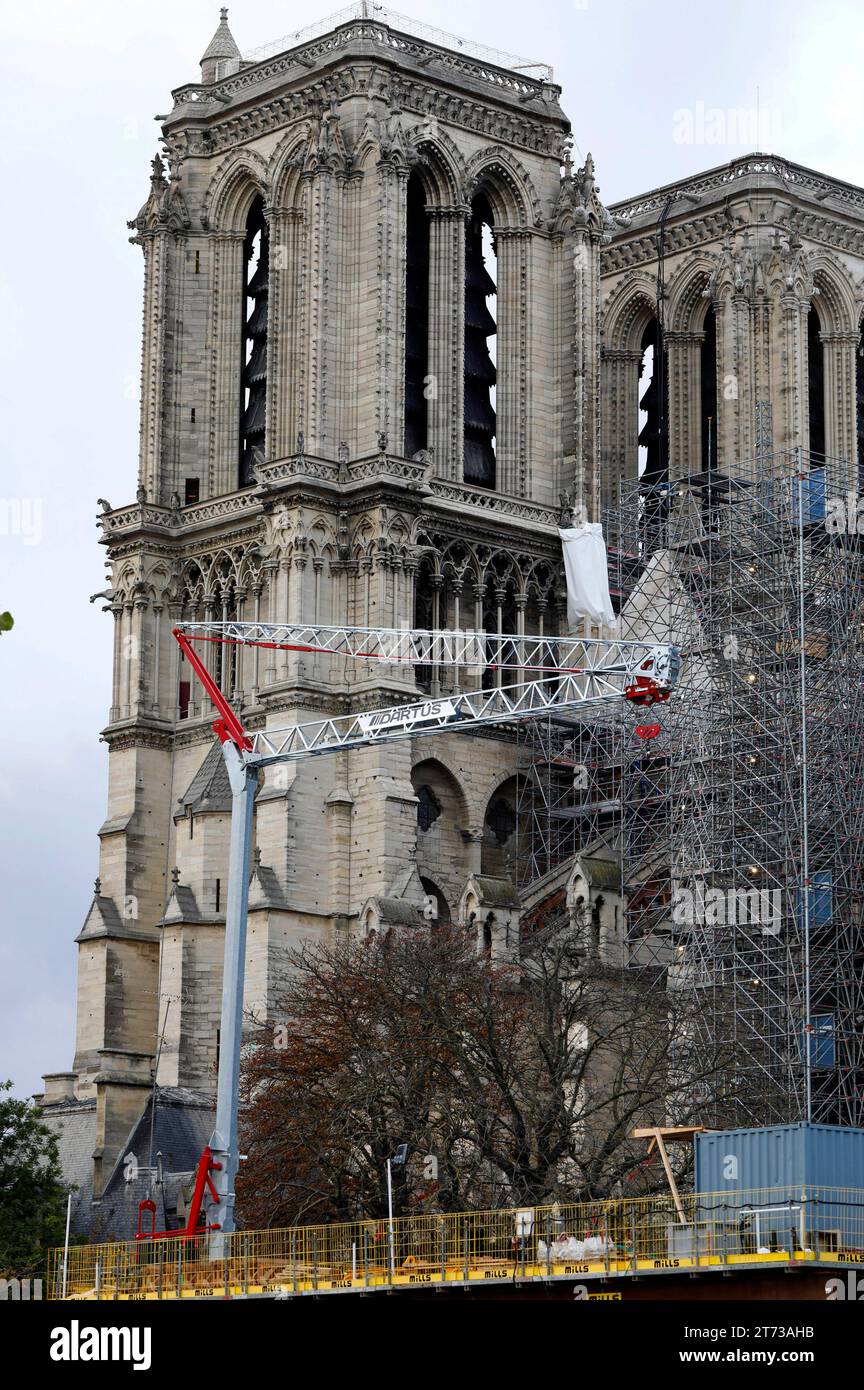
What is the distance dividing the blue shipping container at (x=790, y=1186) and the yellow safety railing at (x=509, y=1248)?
37mm

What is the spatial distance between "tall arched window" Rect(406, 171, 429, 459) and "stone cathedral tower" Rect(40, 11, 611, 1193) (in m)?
0.09

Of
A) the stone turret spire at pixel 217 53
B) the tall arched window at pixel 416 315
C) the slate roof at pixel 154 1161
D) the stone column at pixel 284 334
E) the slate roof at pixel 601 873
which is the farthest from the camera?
the stone turret spire at pixel 217 53

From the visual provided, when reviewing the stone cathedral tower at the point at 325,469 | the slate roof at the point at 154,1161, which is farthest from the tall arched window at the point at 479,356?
the slate roof at the point at 154,1161

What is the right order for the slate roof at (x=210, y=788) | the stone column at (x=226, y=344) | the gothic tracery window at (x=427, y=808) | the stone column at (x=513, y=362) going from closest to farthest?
the slate roof at (x=210, y=788), the gothic tracery window at (x=427, y=808), the stone column at (x=513, y=362), the stone column at (x=226, y=344)

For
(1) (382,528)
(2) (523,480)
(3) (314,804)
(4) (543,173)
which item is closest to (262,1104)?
(3) (314,804)

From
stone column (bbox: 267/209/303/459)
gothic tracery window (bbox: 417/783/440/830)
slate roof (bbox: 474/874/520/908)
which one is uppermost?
stone column (bbox: 267/209/303/459)

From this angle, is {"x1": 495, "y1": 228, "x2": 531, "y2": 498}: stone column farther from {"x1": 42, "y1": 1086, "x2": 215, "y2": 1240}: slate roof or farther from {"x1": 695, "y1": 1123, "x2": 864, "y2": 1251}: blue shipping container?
{"x1": 695, "y1": 1123, "x2": 864, "y2": 1251}: blue shipping container

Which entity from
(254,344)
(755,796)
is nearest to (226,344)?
(254,344)

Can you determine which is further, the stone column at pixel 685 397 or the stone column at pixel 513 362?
the stone column at pixel 685 397

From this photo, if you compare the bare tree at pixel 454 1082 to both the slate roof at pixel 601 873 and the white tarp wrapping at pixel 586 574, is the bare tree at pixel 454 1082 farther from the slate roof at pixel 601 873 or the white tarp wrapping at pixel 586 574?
the white tarp wrapping at pixel 586 574

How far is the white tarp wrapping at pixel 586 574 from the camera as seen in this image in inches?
3725

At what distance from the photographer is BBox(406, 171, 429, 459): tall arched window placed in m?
96.4

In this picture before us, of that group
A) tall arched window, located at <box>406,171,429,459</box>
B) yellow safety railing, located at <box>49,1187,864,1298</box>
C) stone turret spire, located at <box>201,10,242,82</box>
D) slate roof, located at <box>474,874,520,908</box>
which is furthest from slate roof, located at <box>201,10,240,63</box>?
yellow safety railing, located at <box>49,1187,864,1298</box>

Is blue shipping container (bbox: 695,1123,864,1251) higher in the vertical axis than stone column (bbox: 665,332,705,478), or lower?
lower
